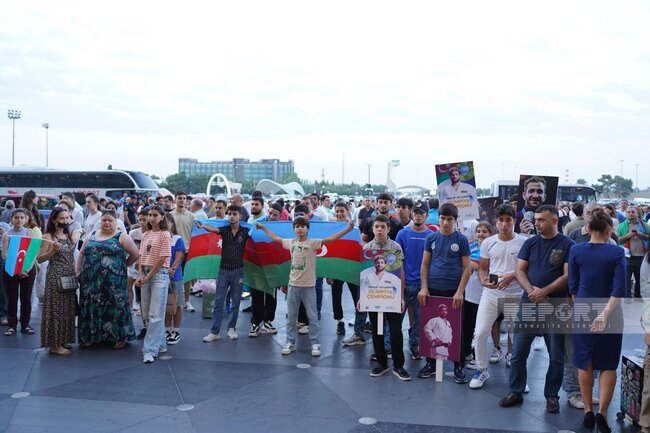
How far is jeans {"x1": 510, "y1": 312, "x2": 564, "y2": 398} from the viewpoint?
5051mm

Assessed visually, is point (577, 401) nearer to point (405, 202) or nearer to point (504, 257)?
point (504, 257)

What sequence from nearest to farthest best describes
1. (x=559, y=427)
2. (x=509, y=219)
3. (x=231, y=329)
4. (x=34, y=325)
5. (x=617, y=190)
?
(x=559, y=427) → (x=509, y=219) → (x=231, y=329) → (x=34, y=325) → (x=617, y=190)

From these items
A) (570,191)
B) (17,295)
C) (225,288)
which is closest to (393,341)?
(225,288)

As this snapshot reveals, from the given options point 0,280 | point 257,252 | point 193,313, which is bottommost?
point 193,313

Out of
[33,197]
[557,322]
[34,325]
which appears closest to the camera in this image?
[557,322]

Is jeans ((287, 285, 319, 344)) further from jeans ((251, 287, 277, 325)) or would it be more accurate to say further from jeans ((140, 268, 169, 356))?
jeans ((140, 268, 169, 356))

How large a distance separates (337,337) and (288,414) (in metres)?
2.77

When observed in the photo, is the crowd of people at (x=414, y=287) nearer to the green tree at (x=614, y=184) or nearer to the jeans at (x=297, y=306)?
the jeans at (x=297, y=306)

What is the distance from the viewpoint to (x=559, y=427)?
15.4ft

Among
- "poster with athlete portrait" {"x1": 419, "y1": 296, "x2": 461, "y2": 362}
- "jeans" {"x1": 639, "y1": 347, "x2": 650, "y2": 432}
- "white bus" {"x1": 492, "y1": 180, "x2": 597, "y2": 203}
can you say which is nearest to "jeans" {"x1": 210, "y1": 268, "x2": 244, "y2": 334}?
"poster with athlete portrait" {"x1": 419, "y1": 296, "x2": 461, "y2": 362}

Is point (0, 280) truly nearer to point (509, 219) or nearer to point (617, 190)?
point (509, 219)

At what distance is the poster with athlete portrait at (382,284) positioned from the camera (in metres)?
6.00

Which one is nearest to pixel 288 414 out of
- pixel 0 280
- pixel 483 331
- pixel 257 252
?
pixel 483 331

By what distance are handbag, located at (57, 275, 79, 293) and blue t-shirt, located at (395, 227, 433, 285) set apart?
3.95 m
